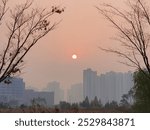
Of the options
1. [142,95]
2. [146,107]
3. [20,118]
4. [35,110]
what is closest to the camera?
[20,118]

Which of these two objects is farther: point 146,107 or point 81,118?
point 146,107

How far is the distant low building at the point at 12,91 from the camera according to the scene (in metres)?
8.40

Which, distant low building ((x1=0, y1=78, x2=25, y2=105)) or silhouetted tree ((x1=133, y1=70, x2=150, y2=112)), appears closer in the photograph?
distant low building ((x1=0, y1=78, x2=25, y2=105))

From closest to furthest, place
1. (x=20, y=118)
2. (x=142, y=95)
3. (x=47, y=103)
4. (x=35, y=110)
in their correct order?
(x=20, y=118), (x=35, y=110), (x=47, y=103), (x=142, y=95)

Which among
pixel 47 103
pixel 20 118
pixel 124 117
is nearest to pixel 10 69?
pixel 47 103

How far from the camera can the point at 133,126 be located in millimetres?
5691

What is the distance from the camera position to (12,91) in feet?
29.2

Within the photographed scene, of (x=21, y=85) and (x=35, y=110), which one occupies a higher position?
(x=21, y=85)

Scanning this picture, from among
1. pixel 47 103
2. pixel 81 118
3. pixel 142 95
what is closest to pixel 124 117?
pixel 81 118

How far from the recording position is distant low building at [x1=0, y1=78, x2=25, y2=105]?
8403 millimetres

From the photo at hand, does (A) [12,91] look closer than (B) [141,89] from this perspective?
Yes

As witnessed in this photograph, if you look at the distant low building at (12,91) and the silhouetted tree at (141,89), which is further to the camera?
the silhouetted tree at (141,89)

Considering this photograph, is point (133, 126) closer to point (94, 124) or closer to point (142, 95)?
point (94, 124)

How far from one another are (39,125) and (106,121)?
2.91 feet
